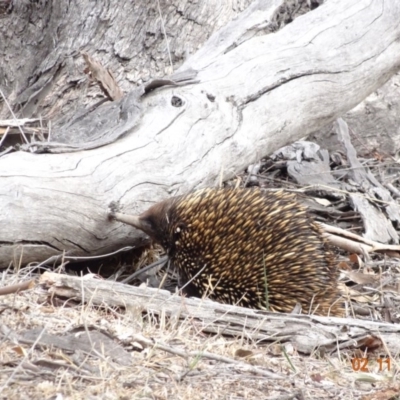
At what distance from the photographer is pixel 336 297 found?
411cm

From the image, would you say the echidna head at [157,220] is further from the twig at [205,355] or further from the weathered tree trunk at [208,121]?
the twig at [205,355]

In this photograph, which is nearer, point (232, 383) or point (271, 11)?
point (232, 383)

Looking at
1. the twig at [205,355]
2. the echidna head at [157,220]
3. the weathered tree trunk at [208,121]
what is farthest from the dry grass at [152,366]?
the echidna head at [157,220]

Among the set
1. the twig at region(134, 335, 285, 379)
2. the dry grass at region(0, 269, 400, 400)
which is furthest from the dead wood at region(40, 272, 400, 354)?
the twig at region(134, 335, 285, 379)

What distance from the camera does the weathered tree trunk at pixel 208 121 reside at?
12.5 feet

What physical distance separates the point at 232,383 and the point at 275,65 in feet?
7.99

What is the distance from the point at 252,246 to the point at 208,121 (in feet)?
2.35

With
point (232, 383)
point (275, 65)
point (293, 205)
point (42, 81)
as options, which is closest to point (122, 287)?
point (232, 383)

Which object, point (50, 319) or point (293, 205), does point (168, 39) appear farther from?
point (50, 319)

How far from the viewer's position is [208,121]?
172 inches
